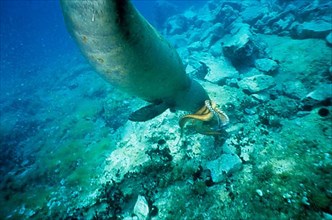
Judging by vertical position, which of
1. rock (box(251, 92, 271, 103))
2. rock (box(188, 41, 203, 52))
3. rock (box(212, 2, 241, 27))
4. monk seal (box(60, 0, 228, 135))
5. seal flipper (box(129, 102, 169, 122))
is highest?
monk seal (box(60, 0, 228, 135))

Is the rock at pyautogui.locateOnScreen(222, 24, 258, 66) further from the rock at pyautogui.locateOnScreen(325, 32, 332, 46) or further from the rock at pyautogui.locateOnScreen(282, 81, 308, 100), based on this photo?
the rock at pyautogui.locateOnScreen(325, 32, 332, 46)

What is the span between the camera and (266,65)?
7355 millimetres

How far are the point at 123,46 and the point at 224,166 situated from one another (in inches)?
133

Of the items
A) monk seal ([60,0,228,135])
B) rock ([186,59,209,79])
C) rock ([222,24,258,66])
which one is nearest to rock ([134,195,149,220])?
monk seal ([60,0,228,135])

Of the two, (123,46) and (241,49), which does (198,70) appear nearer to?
(241,49)

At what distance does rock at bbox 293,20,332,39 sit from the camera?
771 cm

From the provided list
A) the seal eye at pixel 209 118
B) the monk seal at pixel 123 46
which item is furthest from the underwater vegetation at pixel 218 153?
the monk seal at pixel 123 46

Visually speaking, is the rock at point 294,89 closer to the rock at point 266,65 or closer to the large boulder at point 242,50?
the rock at point 266,65

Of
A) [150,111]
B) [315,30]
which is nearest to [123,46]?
[150,111]

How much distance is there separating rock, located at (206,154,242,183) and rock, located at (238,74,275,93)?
2.87 metres

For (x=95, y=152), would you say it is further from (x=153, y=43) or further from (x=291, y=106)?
(x=291, y=106)

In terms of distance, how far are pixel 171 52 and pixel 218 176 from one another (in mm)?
2780

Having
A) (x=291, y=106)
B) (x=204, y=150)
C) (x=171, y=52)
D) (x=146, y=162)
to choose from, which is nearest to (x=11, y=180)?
(x=146, y=162)

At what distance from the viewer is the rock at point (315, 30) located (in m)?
7.71
